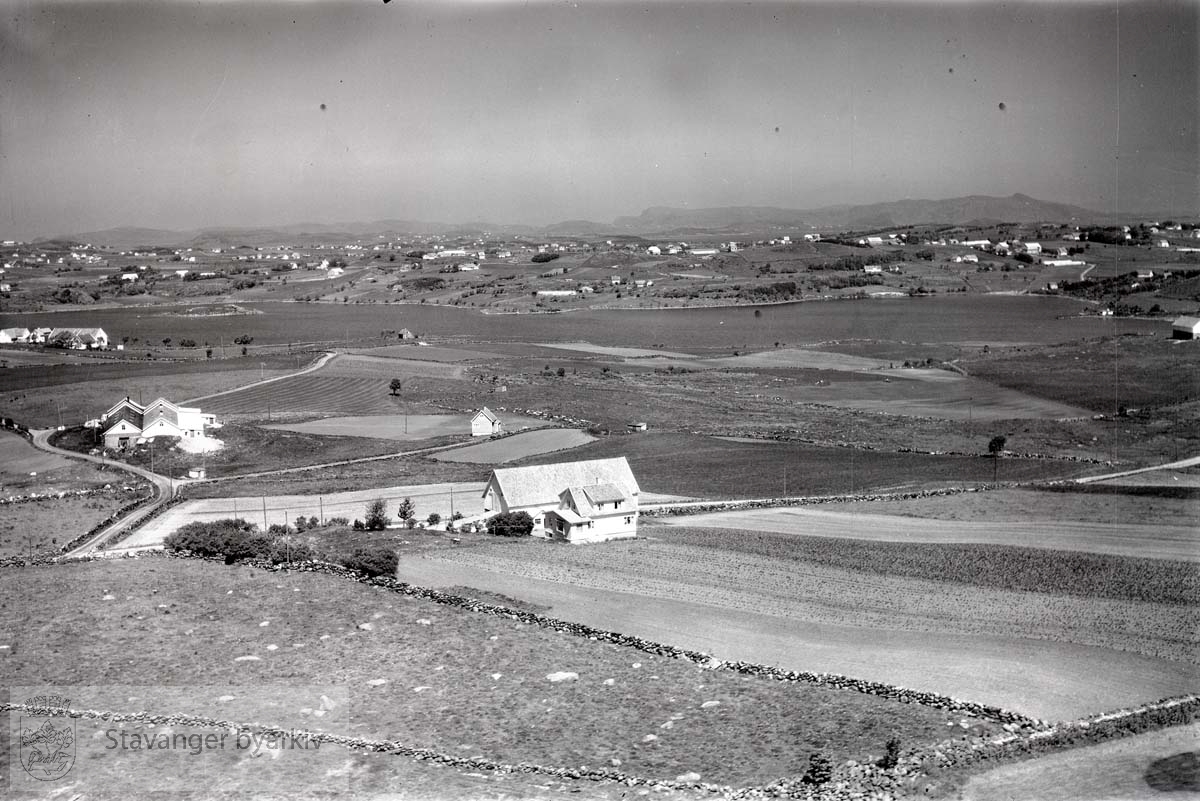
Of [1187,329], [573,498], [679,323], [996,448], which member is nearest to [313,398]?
[573,498]

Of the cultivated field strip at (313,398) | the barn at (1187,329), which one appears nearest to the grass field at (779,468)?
the cultivated field strip at (313,398)

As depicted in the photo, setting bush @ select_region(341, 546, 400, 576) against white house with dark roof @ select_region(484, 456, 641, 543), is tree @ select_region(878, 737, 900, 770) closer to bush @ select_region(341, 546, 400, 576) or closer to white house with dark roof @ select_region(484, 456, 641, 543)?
bush @ select_region(341, 546, 400, 576)

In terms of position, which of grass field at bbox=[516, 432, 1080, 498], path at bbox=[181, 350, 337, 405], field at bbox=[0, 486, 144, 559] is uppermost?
path at bbox=[181, 350, 337, 405]

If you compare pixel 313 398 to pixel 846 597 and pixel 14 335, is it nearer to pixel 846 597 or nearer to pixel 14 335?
pixel 846 597

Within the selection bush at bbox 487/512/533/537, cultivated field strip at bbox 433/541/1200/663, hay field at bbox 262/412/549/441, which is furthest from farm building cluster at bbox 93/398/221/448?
cultivated field strip at bbox 433/541/1200/663

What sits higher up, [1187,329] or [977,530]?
[1187,329]
